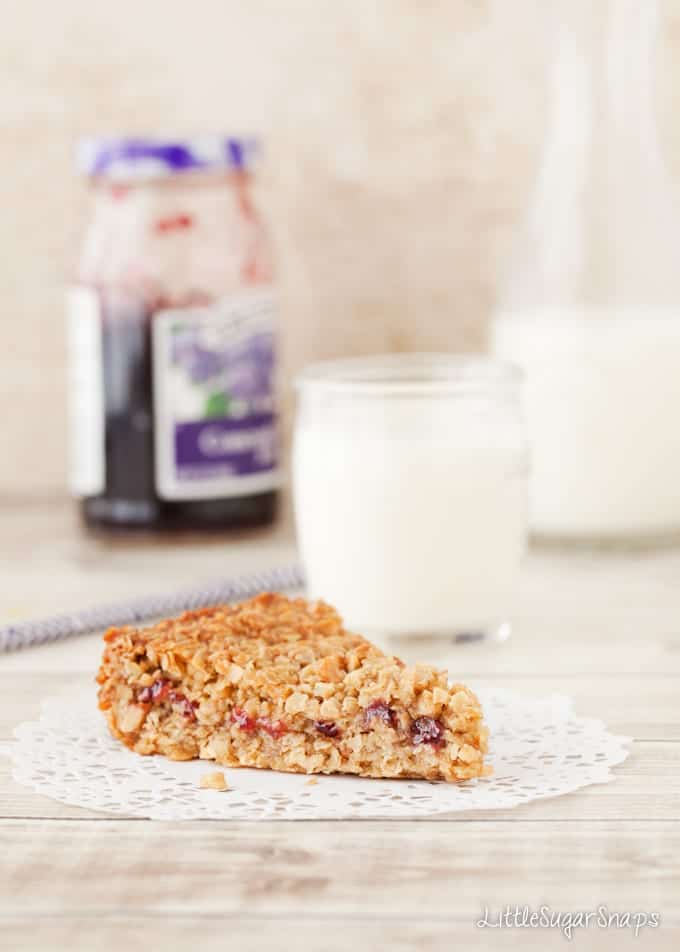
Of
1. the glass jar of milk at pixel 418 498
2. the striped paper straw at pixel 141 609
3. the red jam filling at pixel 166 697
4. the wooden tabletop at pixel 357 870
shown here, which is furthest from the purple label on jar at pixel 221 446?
the red jam filling at pixel 166 697

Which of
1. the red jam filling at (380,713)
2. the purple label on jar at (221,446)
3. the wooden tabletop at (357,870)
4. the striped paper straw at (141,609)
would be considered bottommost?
the striped paper straw at (141,609)

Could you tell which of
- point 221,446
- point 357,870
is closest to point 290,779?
point 357,870

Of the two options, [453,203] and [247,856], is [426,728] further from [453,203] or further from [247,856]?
[453,203]

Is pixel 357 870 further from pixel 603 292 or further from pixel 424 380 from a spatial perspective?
pixel 603 292

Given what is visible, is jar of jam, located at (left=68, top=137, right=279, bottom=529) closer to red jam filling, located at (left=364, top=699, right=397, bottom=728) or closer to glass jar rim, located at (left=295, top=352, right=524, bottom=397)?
glass jar rim, located at (left=295, top=352, right=524, bottom=397)

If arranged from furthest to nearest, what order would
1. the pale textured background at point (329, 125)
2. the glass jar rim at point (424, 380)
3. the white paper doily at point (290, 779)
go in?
the pale textured background at point (329, 125), the glass jar rim at point (424, 380), the white paper doily at point (290, 779)

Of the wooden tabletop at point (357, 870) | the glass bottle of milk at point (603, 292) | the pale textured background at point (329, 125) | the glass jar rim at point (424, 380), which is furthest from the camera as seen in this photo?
the pale textured background at point (329, 125)

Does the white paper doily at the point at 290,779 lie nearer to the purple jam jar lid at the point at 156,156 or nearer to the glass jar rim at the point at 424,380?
the glass jar rim at the point at 424,380
